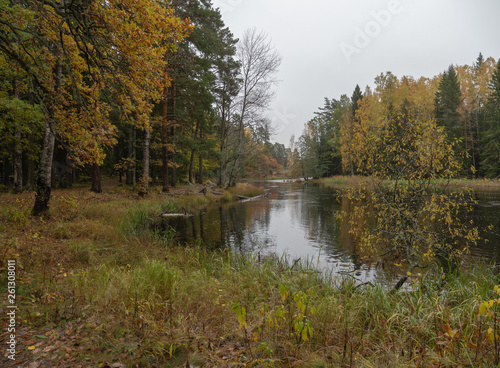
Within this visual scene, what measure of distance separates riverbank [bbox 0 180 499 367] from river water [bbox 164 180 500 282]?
2.19 m

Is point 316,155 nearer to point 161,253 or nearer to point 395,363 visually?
point 161,253

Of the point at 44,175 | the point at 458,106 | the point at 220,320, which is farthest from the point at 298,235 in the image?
the point at 458,106

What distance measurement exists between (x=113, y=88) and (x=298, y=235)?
891cm

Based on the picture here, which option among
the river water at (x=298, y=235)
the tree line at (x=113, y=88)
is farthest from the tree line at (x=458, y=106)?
the river water at (x=298, y=235)

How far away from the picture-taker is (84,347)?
2848 millimetres

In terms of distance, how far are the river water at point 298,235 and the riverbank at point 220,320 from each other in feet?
7.20

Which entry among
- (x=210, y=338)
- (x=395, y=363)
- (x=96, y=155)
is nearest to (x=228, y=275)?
(x=210, y=338)

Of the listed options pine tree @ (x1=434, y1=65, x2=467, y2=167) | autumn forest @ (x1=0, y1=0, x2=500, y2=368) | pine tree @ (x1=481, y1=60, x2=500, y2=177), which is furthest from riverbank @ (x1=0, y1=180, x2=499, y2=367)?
pine tree @ (x1=434, y1=65, x2=467, y2=167)

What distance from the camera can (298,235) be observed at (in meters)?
11.5

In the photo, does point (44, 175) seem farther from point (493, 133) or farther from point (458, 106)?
point (458, 106)

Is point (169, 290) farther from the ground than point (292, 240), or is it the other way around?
point (169, 290)

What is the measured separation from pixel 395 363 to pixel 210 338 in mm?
2031

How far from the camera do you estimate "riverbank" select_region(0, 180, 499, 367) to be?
263 centimetres

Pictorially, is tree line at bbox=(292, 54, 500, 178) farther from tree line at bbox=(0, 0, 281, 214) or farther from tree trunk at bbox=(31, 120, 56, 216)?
tree trunk at bbox=(31, 120, 56, 216)
